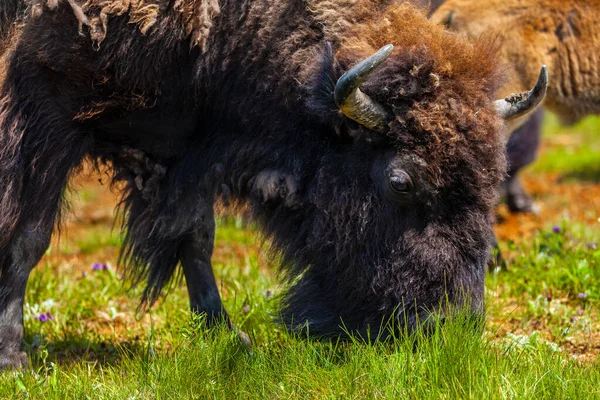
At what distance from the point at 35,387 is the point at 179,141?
1.51m

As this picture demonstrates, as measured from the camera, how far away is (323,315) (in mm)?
3984

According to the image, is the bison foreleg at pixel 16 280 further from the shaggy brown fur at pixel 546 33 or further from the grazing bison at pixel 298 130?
the shaggy brown fur at pixel 546 33

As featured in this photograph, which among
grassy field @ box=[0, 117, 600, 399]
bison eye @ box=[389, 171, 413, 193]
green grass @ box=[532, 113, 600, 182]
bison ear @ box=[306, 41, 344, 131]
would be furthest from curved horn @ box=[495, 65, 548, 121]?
green grass @ box=[532, 113, 600, 182]

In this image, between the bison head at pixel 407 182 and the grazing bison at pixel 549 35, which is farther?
the grazing bison at pixel 549 35

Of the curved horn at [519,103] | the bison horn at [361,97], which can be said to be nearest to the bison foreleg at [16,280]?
the bison horn at [361,97]

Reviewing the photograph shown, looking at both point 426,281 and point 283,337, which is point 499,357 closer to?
point 426,281

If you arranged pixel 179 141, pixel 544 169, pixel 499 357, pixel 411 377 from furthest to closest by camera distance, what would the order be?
pixel 544 169
pixel 179 141
pixel 499 357
pixel 411 377

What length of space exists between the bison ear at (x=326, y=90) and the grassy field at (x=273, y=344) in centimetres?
93

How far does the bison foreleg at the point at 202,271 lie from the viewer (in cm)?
455

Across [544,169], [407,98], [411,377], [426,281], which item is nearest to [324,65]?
[407,98]

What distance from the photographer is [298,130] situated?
160 inches

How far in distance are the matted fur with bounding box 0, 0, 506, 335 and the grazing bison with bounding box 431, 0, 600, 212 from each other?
2.07m

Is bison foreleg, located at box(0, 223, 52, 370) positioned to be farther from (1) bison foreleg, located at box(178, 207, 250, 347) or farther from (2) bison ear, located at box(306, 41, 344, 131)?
(2) bison ear, located at box(306, 41, 344, 131)

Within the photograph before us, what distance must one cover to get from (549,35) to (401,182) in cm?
314
